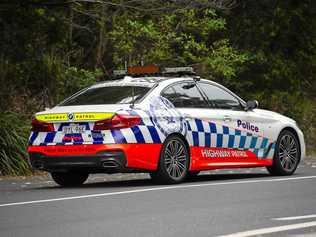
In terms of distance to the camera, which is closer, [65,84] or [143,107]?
[143,107]

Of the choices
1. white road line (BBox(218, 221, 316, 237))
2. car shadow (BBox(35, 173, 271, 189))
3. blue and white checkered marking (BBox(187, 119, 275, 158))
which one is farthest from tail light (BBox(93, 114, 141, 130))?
white road line (BBox(218, 221, 316, 237))

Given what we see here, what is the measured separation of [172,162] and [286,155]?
8.47ft

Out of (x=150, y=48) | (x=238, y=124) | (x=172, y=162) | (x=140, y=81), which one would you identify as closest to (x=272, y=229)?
(x=172, y=162)

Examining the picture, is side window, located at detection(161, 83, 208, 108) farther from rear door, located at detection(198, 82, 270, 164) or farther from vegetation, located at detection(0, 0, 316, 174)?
vegetation, located at detection(0, 0, 316, 174)

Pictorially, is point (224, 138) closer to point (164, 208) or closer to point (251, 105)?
point (251, 105)

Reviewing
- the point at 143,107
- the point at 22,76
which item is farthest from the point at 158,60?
the point at 143,107

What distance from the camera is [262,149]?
583 inches

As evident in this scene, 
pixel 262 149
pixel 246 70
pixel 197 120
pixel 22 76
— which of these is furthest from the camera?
pixel 246 70

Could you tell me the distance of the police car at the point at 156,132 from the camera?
41.8 feet

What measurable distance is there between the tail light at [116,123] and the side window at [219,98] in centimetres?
191

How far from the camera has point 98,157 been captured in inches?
499

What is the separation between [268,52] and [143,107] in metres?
14.4

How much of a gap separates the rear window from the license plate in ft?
2.19

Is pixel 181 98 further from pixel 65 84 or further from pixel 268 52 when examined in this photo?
pixel 268 52
